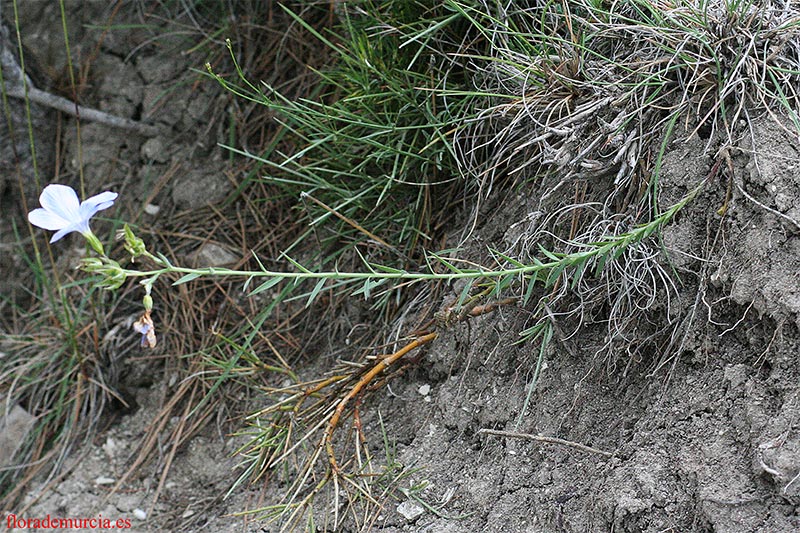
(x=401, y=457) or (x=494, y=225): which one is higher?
Answer: (x=494, y=225)

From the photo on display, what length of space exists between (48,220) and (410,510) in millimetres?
899

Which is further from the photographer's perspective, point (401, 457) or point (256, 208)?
point (256, 208)

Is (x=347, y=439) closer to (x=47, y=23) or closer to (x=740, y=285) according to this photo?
(x=740, y=285)

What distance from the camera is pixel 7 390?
232 centimetres

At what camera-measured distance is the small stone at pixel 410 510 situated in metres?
1.57

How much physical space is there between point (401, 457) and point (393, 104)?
881 mm

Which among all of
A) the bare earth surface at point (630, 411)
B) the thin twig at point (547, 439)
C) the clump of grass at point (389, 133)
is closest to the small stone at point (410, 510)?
the bare earth surface at point (630, 411)

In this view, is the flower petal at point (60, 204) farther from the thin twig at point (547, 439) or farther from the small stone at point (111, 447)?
the small stone at point (111, 447)

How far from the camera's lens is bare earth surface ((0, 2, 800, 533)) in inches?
51.1

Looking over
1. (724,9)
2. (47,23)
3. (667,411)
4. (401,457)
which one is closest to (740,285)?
(667,411)

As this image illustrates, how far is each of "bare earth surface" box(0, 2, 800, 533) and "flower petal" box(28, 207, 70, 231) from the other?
0.86 m

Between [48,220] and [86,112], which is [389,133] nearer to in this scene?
[48,220]

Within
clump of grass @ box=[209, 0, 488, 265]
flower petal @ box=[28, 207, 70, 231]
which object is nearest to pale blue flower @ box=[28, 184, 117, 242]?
flower petal @ box=[28, 207, 70, 231]

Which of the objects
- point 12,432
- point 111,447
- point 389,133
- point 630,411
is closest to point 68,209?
point 389,133
